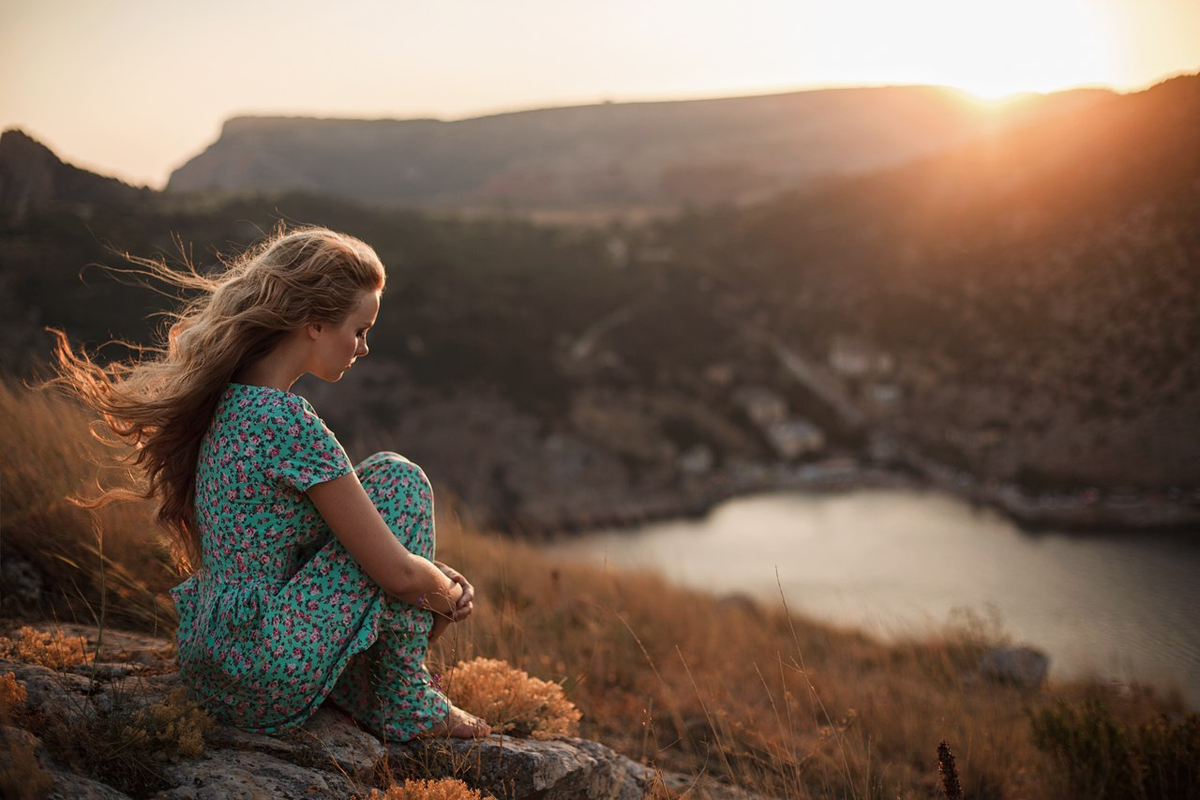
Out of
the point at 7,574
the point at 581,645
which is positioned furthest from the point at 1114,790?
the point at 7,574

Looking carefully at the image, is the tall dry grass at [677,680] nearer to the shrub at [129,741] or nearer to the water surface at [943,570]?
the shrub at [129,741]

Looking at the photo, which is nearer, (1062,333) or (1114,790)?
(1114,790)

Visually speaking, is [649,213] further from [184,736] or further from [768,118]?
[184,736]

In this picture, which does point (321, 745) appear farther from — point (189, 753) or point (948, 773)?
point (948, 773)

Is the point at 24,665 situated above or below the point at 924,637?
above

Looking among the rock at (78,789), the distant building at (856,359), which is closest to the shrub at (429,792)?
the rock at (78,789)

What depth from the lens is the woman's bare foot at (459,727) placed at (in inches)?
79.3

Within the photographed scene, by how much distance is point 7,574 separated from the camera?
275 centimetres

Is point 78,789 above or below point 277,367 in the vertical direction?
below

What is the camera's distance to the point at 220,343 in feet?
5.92

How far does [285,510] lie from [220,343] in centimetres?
45

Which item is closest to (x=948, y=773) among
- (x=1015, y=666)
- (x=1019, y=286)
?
(x=1015, y=666)

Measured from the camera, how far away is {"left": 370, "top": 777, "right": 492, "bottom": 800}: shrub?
1664mm

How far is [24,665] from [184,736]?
2.02ft
